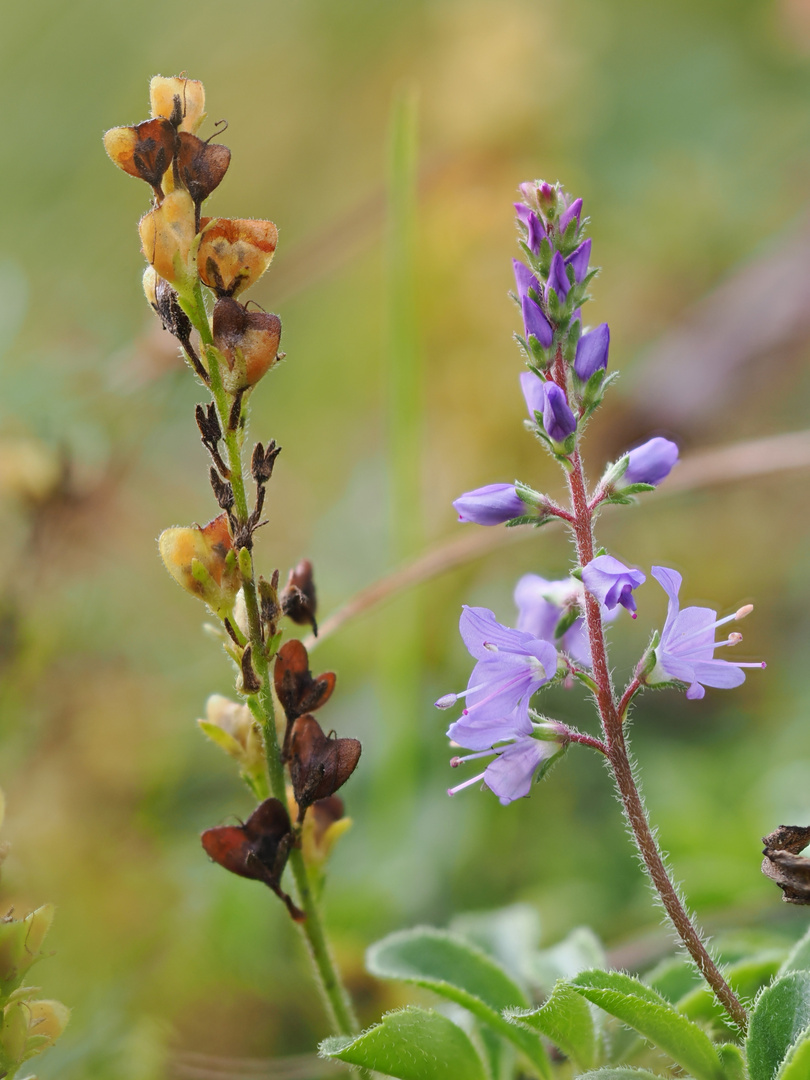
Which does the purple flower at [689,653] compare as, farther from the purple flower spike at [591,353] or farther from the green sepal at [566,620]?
the purple flower spike at [591,353]

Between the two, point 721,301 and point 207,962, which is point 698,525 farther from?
point 207,962

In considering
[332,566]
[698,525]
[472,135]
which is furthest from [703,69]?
[332,566]

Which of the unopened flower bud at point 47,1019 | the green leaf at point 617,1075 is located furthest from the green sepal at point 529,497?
the unopened flower bud at point 47,1019

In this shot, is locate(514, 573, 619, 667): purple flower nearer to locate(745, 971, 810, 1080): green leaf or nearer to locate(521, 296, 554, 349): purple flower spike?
locate(521, 296, 554, 349): purple flower spike

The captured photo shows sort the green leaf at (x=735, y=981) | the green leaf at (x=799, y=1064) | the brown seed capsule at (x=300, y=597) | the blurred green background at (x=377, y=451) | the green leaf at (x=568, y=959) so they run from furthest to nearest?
1. the blurred green background at (x=377, y=451)
2. the green leaf at (x=568, y=959)
3. the green leaf at (x=735, y=981)
4. the brown seed capsule at (x=300, y=597)
5. the green leaf at (x=799, y=1064)

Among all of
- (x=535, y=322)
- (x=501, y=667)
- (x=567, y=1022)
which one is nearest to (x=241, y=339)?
(x=535, y=322)
